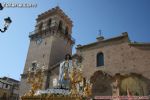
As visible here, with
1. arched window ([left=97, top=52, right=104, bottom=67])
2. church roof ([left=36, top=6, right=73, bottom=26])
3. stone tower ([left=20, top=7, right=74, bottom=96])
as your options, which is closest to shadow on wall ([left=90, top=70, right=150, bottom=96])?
arched window ([left=97, top=52, right=104, bottom=67])

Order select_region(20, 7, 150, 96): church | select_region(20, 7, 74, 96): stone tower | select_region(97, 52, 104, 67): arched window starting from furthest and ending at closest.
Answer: select_region(20, 7, 74, 96): stone tower
select_region(97, 52, 104, 67): arched window
select_region(20, 7, 150, 96): church

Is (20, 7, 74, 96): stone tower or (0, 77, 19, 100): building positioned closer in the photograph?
(20, 7, 74, 96): stone tower

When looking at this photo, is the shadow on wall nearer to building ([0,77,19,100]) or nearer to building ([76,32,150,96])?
building ([76,32,150,96])

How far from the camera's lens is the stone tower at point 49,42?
30.3 metres

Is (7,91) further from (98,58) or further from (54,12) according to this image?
(98,58)

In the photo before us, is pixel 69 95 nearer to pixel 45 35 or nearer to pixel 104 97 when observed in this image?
pixel 104 97

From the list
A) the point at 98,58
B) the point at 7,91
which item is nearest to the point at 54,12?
the point at 98,58

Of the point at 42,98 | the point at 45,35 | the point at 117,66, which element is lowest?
the point at 42,98

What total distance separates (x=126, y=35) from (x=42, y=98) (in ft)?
51.9

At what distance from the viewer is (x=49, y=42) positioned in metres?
32.5

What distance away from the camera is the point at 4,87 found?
1742 inches

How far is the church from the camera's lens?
22.6 m

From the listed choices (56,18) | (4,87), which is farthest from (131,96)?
(4,87)

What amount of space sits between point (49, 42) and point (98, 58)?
9.57 m
